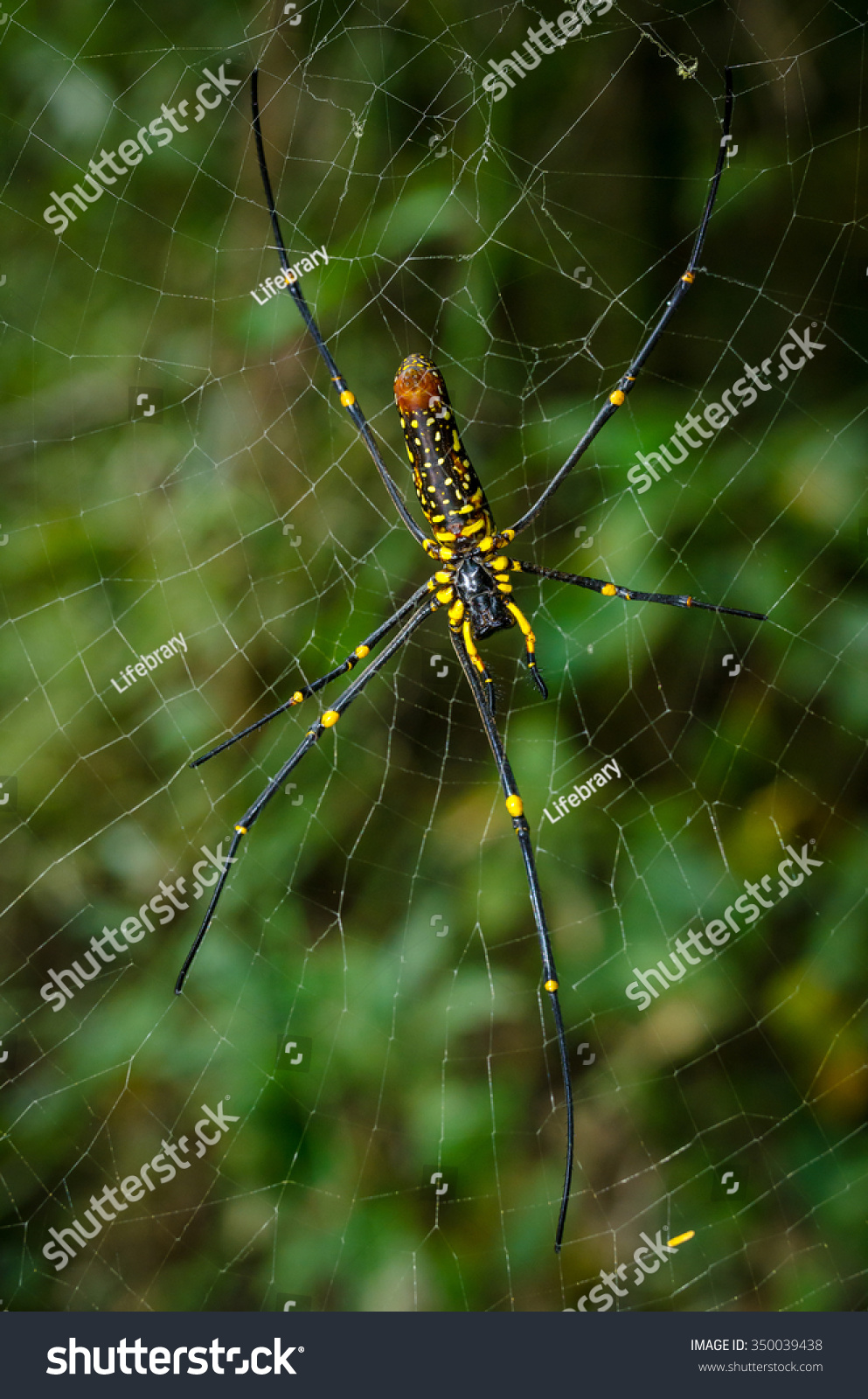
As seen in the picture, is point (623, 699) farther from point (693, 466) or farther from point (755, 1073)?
point (755, 1073)

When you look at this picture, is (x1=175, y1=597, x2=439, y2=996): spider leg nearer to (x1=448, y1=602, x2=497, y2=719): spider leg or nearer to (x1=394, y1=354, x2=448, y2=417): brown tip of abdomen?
(x1=448, y1=602, x2=497, y2=719): spider leg

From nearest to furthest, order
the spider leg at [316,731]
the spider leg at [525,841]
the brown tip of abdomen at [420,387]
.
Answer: the brown tip of abdomen at [420,387], the spider leg at [525,841], the spider leg at [316,731]

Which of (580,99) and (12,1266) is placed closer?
(580,99)

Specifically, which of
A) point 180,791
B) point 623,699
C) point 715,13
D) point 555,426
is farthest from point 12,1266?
point 715,13

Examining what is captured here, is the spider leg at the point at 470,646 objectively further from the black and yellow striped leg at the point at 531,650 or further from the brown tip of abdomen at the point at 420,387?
the brown tip of abdomen at the point at 420,387

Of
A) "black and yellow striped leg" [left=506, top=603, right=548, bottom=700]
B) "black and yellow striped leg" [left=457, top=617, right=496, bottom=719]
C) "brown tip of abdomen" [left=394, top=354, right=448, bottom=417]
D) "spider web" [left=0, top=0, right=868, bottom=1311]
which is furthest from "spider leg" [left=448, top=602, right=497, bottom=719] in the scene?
"brown tip of abdomen" [left=394, top=354, right=448, bottom=417]

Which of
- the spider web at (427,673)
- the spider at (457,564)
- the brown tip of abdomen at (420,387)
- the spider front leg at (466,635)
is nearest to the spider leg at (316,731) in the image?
the spider at (457,564)
